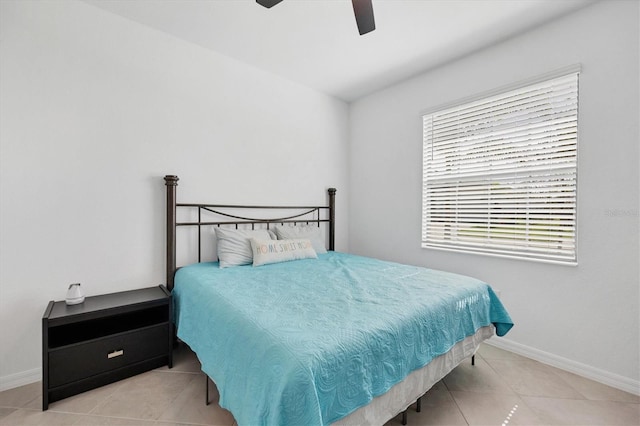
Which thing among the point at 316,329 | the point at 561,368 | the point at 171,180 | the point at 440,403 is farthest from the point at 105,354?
the point at 561,368

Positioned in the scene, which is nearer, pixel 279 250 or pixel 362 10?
pixel 362 10

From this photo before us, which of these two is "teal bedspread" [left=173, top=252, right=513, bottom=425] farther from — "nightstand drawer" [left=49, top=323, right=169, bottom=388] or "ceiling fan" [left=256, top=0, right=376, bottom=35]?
"ceiling fan" [left=256, top=0, right=376, bottom=35]

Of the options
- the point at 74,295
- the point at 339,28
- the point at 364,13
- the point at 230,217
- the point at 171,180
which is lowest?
the point at 74,295

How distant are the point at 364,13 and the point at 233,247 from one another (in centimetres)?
195

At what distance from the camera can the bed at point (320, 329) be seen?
102 centimetres

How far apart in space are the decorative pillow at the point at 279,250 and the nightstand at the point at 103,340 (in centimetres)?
74

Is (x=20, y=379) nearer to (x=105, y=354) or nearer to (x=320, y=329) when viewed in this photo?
(x=105, y=354)

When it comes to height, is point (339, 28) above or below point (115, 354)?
above

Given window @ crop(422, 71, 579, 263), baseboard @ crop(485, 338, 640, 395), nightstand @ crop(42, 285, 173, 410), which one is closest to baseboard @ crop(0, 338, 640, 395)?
baseboard @ crop(485, 338, 640, 395)

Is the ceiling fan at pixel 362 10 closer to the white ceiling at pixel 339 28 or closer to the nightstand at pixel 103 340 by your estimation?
the white ceiling at pixel 339 28

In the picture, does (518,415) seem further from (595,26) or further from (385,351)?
(595,26)

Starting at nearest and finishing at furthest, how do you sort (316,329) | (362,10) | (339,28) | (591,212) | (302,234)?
(316,329), (362,10), (591,212), (339,28), (302,234)

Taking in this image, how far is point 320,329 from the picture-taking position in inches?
46.9

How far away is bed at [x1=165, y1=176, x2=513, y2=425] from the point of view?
3.33 ft
